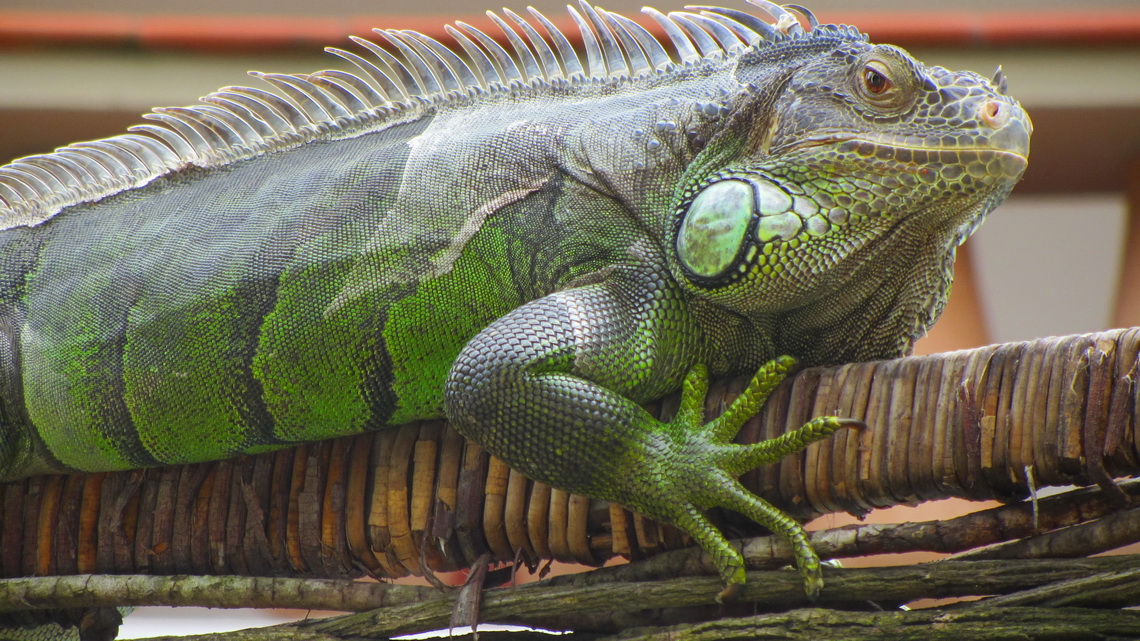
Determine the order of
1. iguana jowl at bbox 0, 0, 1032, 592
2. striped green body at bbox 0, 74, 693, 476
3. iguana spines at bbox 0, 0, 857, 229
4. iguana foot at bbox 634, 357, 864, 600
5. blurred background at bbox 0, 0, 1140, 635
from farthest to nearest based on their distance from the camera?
blurred background at bbox 0, 0, 1140, 635
iguana spines at bbox 0, 0, 857, 229
striped green body at bbox 0, 74, 693, 476
iguana jowl at bbox 0, 0, 1032, 592
iguana foot at bbox 634, 357, 864, 600

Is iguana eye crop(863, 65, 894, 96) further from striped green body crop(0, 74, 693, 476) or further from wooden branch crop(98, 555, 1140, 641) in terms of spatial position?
wooden branch crop(98, 555, 1140, 641)

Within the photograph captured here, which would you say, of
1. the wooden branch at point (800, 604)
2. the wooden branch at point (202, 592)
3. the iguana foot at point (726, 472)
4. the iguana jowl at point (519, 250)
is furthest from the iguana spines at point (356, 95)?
the wooden branch at point (800, 604)

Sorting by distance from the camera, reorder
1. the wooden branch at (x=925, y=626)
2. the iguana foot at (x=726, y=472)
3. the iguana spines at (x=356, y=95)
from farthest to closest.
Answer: the iguana spines at (x=356, y=95) < the iguana foot at (x=726, y=472) < the wooden branch at (x=925, y=626)

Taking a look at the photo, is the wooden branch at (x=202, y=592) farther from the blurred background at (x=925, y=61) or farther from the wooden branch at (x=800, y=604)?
the blurred background at (x=925, y=61)

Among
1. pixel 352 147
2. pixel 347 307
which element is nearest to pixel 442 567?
pixel 347 307

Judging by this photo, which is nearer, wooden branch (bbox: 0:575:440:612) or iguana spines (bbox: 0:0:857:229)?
wooden branch (bbox: 0:575:440:612)

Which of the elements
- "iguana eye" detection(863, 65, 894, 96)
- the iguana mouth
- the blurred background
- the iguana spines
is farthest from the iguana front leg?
the blurred background

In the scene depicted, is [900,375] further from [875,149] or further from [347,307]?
[347,307]

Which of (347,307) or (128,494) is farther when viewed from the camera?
(128,494)
